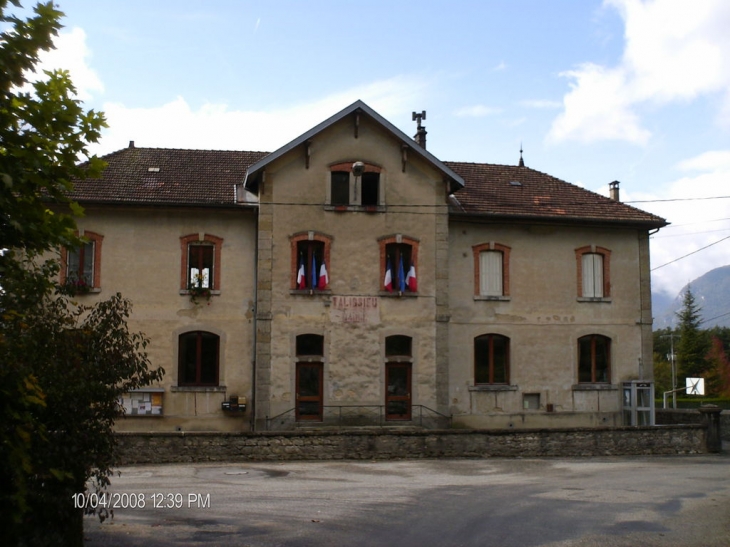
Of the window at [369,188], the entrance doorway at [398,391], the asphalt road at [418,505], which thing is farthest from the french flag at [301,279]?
the asphalt road at [418,505]

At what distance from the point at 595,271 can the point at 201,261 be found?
514 inches

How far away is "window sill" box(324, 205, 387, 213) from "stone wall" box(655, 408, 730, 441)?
1198 centimetres

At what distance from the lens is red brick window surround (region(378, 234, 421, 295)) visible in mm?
24859

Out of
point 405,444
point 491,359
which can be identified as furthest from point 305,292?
point 491,359

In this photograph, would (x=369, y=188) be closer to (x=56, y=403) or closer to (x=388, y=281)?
(x=388, y=281)

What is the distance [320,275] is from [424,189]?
4.28 m

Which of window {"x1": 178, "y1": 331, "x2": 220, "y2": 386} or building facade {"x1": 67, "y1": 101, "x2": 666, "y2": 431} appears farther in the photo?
window {"x1": 178, "y1": 331, "x2": 220, "y2": 386}

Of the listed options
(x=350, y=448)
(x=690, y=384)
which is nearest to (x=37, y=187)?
(x=350, y=448)

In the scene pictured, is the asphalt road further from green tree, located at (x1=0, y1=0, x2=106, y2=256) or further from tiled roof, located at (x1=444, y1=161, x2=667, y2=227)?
tiled roof, located at (x1=444, y1=161, x2=667, y2=227)

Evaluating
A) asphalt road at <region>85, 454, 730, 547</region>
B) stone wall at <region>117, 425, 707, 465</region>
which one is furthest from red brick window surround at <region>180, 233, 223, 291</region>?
asphalt road at <region>85, 454, 730, 547</region>

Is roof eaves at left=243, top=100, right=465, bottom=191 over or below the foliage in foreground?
over

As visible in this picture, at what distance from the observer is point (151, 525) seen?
11547mm

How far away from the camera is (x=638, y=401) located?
26.8 meters

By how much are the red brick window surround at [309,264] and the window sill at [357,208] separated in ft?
2.82
